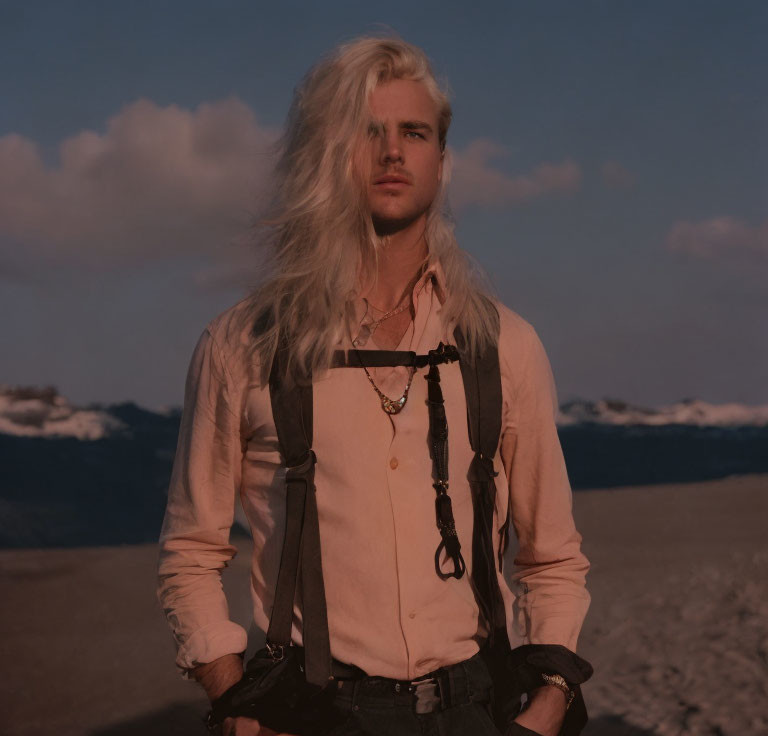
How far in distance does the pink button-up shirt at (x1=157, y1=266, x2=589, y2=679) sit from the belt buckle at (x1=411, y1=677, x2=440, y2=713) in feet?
0.12

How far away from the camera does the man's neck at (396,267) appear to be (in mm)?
2629

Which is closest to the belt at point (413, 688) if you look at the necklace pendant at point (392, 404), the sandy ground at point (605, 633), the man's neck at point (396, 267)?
the necklace pendant at point (392, 404)

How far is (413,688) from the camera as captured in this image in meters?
2.21

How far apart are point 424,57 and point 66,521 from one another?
10.2 metres

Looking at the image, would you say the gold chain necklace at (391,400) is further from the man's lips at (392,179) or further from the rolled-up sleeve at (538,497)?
the man's lips at (392,179)

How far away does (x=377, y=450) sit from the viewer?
2.33 m

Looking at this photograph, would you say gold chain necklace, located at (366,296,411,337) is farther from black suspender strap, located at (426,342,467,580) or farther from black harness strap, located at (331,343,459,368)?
black suspender strap, located at (426,342,467,580)

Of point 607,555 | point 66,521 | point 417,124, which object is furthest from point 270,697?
point 66,521

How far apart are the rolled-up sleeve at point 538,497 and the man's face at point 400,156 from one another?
43 cm

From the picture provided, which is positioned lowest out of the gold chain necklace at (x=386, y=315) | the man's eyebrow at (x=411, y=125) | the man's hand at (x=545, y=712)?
the man's hand at (x=545, y=712)

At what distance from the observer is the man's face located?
8.37 feet

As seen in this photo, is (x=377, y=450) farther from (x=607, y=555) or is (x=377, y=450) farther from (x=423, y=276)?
(x=607, y=555)

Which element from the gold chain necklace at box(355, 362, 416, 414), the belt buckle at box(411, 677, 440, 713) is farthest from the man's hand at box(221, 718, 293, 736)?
the gold chain necklace at box(355, 362, 416, 414)

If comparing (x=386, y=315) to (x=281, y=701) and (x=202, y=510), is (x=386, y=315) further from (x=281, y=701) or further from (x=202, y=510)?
(x=281, y=701)
